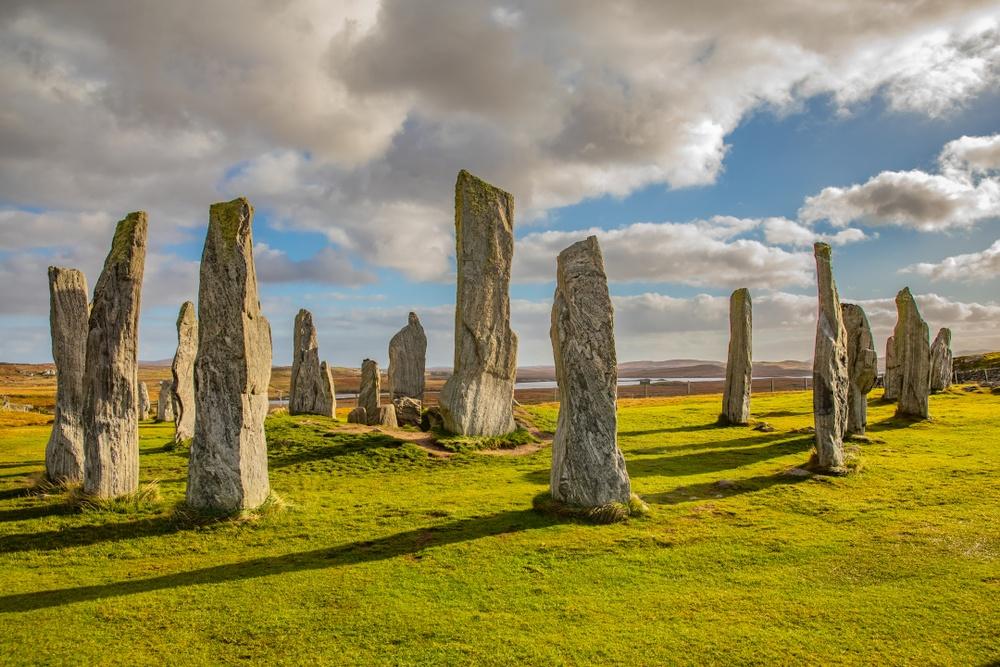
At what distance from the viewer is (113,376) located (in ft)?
38.8

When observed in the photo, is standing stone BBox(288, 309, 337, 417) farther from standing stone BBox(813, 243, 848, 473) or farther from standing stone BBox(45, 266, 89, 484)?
standing stone BBox(813, 243, 848, 473)

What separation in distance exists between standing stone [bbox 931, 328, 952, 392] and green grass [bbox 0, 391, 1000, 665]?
20629 millimetres

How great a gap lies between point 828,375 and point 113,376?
571 inches

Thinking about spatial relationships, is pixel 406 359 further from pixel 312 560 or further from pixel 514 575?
pixel 514 575

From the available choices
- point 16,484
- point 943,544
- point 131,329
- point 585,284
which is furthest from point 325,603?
point 16,484

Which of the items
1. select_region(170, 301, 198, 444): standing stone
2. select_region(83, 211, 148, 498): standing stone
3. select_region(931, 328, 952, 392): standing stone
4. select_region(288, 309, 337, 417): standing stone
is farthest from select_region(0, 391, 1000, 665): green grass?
select_region(931, 328, 952, 392): standing stone

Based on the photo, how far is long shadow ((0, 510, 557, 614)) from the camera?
7.88 m

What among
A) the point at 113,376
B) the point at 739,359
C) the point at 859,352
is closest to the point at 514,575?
the point at 113,376

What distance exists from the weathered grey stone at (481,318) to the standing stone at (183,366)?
7.63 meters

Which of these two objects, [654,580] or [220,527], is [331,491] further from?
[654,580]

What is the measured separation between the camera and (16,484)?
1410 cm

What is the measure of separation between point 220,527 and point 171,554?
1016 mm

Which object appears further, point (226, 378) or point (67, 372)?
point (67, 372)

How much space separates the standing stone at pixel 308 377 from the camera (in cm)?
2425
